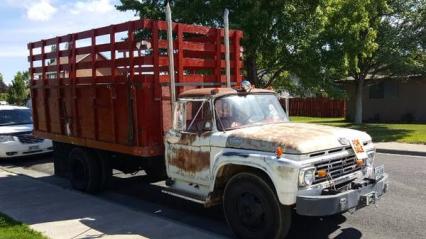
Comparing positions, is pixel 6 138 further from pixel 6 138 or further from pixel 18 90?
pixel 18 90

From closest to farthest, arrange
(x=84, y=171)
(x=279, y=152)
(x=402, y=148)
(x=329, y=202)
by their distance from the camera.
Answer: (x=329, y=202), (x=279, y=152), (x=84, y=171), (x=402, y=148)

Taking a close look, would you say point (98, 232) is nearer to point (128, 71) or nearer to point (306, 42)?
point (128, 71)

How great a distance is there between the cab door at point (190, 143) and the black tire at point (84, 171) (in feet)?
8.09

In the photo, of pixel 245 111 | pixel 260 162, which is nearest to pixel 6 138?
pixel 245 111

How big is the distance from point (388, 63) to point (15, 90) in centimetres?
4481

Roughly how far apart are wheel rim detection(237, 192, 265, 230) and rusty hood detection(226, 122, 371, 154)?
0.62 metres

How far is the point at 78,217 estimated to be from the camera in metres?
7.80

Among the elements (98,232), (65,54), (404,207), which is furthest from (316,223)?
(65,54)

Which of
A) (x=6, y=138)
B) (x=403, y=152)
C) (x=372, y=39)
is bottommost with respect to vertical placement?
(x=403, y=152)

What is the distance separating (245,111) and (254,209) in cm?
156

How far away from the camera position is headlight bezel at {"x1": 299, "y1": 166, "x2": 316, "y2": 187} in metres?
5.75

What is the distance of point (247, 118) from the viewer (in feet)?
Answer: 23.5

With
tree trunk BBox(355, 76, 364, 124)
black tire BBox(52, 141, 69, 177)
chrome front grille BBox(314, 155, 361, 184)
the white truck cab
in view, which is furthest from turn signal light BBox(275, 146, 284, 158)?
tree trunk BBox(355, 76, 364, 124)

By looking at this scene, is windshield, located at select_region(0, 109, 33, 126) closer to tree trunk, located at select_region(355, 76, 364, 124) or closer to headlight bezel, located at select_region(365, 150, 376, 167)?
headlight bezel, located at select_region(365, 150, 376, 167)
